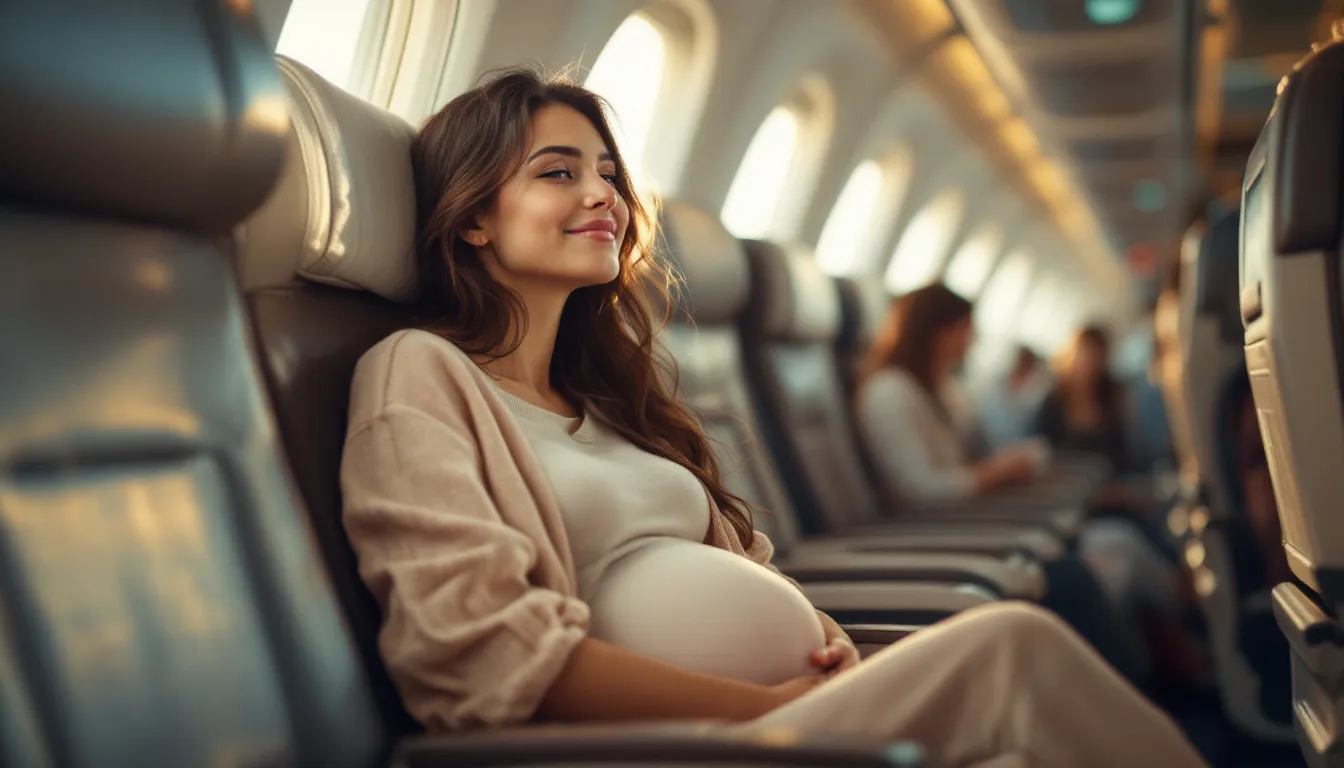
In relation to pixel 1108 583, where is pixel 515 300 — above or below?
above

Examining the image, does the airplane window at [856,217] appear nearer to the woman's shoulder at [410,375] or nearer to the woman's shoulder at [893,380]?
the woman's shoulder at [893,380]

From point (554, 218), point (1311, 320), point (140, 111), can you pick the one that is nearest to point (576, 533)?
point (554, 218)

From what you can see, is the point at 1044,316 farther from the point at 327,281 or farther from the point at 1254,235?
the point at 327,281

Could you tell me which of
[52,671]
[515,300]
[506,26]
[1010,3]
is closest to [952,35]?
[1010,3]

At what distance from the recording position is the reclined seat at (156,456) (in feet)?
3.50

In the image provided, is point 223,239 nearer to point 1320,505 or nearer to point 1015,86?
point 1320,505

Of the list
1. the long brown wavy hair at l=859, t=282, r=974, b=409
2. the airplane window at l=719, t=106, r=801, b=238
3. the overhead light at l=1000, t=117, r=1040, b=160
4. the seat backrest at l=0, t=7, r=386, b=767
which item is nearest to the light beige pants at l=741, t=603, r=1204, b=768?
the seat backrest at l=0, t=7, r=386, b=767

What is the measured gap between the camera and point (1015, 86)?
735 cm

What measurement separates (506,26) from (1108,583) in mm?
2834

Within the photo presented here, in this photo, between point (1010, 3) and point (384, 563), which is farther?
point (1010, 3)

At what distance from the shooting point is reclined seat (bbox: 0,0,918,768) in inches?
42.0

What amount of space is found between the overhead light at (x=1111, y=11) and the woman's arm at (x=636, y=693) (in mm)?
4525

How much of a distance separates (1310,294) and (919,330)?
110 inches

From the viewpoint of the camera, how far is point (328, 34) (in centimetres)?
293
